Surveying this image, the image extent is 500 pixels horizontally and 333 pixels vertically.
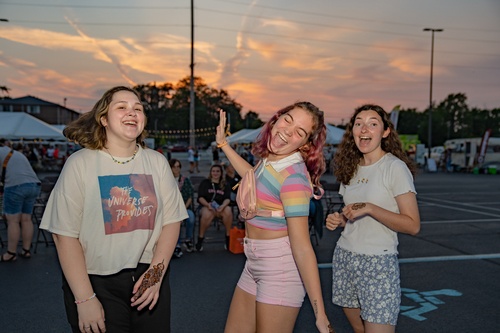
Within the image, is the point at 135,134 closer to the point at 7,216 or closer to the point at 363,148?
the point at 363,148

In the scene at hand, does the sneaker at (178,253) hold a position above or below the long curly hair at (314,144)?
below

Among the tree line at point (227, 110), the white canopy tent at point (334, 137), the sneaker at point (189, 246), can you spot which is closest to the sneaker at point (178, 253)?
the sneaker at point (189, 246)

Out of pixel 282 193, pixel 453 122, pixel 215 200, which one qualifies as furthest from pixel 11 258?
pixel 453 122

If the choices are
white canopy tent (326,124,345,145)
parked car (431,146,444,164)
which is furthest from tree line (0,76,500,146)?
white canopy tent (326,124,345,145)

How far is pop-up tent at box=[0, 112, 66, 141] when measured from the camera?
1804 centimetres

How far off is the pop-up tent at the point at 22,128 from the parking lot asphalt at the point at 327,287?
9.99 meters

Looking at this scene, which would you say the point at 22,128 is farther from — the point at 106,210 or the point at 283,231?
the point at 283,231

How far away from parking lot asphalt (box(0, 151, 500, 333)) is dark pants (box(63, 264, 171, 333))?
6.81ft

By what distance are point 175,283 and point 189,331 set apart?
158 centimetres

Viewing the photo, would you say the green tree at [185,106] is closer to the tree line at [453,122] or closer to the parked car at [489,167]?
the tree line at [453,122]

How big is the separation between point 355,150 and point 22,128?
18310mm

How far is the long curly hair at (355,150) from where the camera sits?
3123 mm

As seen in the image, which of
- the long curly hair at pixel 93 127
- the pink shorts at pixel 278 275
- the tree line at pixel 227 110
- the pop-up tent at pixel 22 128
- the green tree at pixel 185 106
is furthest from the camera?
the green tree at pixel 185 106

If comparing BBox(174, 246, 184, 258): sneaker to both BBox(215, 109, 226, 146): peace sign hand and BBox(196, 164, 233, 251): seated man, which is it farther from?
BBox(215, 109, 226, 146): peace sign hand
